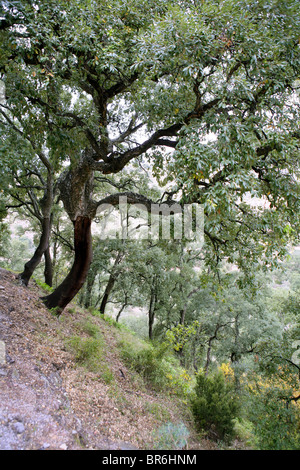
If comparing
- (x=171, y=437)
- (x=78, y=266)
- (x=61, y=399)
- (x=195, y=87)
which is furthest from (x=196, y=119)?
(x=171, y=437)

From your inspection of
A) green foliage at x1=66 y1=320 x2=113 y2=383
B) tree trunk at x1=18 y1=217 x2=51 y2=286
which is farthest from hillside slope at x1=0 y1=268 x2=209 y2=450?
tree trunk at x1=18 y1=217 x2=51 y2=286

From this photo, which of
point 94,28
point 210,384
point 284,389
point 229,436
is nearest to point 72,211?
point 94,28

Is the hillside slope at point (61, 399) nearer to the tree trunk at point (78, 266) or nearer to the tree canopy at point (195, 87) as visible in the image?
the tree trunk at point (78, 266)

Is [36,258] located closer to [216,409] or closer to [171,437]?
[171,437]

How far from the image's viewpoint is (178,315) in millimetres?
16234

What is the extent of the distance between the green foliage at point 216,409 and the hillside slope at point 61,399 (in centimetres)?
29

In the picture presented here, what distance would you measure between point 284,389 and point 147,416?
2.88 meters

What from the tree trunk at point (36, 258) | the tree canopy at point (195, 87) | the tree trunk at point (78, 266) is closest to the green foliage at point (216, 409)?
the tree canopy at point (195, 87)

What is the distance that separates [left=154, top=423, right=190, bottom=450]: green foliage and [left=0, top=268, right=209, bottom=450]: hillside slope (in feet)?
0.31

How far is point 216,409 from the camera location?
4.37 m

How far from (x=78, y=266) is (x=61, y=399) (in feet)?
12.3

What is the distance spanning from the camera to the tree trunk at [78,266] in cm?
643

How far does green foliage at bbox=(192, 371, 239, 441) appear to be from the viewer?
4.26m

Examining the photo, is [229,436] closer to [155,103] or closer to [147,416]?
[147,416]
